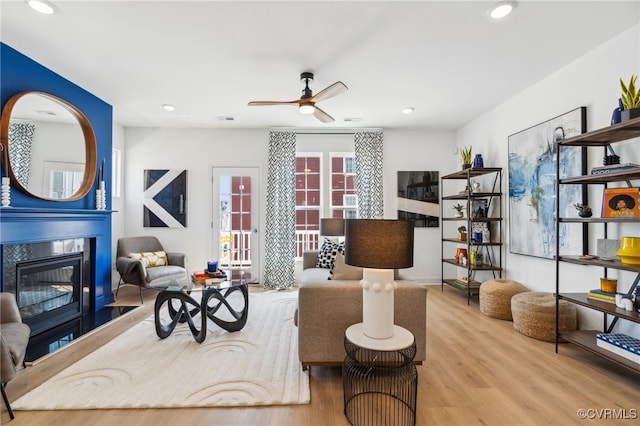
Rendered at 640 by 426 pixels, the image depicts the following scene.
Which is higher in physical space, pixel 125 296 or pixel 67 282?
pixel 67 282

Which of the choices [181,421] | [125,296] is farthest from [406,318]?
[125,296]

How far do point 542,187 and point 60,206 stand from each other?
5354 mm

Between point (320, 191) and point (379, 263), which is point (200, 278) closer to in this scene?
point (379, 263)

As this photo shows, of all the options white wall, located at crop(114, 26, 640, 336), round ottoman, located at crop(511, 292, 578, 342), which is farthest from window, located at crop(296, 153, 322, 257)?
round ottoman, located at crop(511, 292, 578, 342)

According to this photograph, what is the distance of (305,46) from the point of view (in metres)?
2.54

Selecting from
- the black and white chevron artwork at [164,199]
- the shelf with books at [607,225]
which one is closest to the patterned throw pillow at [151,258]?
the black and white chevron artwork at [164,199]

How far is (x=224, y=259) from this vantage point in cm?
500

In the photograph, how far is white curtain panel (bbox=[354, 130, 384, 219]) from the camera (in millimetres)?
4902

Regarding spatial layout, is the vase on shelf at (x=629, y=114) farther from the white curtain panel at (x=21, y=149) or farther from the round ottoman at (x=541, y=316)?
the white curtain panel at (x=21, y=149)

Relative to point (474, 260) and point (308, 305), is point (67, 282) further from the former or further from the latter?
point (474, 260)

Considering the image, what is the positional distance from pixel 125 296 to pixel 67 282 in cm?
105

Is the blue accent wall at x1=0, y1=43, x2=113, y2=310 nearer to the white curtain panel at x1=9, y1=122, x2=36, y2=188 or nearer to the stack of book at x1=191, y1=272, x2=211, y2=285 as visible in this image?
the white curtain panel at x1=9, y1=122, x2=36, y2=188

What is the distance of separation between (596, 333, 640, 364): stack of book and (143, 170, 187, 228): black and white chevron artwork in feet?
17.5

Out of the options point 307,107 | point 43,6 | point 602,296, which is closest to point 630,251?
point 602,296
